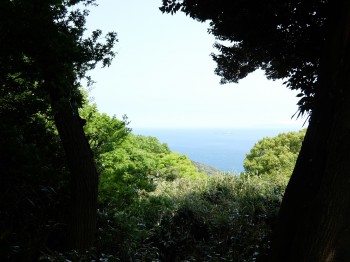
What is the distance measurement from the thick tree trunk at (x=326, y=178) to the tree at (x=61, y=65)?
2.94m

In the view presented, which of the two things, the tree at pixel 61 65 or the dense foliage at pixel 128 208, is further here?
the dense foliage at pixel 128 208

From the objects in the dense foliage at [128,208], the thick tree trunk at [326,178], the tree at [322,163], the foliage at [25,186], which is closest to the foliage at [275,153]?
the dense foliage at [128,208]

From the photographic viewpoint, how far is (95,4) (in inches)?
193

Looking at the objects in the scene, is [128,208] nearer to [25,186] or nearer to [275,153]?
[25,186]

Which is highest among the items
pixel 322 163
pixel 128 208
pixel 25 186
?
pixel 322 163

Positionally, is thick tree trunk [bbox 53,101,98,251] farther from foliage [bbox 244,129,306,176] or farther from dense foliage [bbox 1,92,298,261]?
foliage [bbox 244,129,306,176]

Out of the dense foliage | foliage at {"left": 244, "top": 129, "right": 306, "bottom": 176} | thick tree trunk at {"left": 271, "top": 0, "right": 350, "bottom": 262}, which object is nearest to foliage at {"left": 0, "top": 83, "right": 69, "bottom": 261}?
the dense foliage

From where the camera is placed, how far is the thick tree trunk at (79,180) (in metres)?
4.89

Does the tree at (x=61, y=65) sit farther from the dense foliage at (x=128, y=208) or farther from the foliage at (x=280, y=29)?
the foliage at (x=280, y=29)

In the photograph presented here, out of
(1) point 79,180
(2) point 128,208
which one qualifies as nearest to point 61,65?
(1) point 79,180

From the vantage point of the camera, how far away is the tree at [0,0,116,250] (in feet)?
12.1

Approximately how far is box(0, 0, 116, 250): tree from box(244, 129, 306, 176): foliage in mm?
25618

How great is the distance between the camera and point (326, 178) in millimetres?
2939

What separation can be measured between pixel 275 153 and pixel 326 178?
1150 inches
